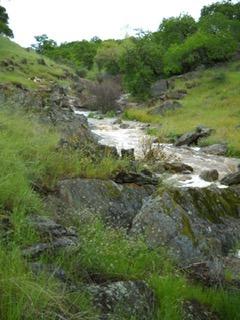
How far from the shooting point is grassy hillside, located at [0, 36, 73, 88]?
4472 cm

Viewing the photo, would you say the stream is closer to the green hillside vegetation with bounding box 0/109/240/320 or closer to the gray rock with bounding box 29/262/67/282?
the green hillside vegetation with bounding box 0/109/240/320

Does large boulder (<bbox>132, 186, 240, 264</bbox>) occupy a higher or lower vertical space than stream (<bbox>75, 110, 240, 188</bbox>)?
higher

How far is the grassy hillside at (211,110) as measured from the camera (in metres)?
26.2

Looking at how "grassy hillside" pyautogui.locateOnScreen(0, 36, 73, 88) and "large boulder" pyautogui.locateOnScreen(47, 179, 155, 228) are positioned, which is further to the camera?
"grassy hillside" pyautogui.locateOnScreen(0, 36, 73, 88)

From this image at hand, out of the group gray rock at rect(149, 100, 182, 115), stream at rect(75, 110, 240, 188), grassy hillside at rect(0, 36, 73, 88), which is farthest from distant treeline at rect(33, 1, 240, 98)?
stream at rect(75, 110, 240, 188)

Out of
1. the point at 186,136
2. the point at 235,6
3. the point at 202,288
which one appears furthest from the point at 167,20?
the point at 202,288

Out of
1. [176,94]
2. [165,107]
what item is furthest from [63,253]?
[176,94]

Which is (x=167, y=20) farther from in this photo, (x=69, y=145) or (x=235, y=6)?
(x=69, y=145)

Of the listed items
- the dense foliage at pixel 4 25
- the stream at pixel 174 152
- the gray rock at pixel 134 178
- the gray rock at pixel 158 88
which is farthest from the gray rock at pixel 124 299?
the dense foliage at pixel 4 25

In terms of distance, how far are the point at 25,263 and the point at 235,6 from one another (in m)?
61.0

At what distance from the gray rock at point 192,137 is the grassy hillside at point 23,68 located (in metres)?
19.7

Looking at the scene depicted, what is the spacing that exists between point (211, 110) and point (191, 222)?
27.8 meters

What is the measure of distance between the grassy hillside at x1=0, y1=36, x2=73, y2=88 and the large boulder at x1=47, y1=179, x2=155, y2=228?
3249 cm

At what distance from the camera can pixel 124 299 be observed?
4.20 m
